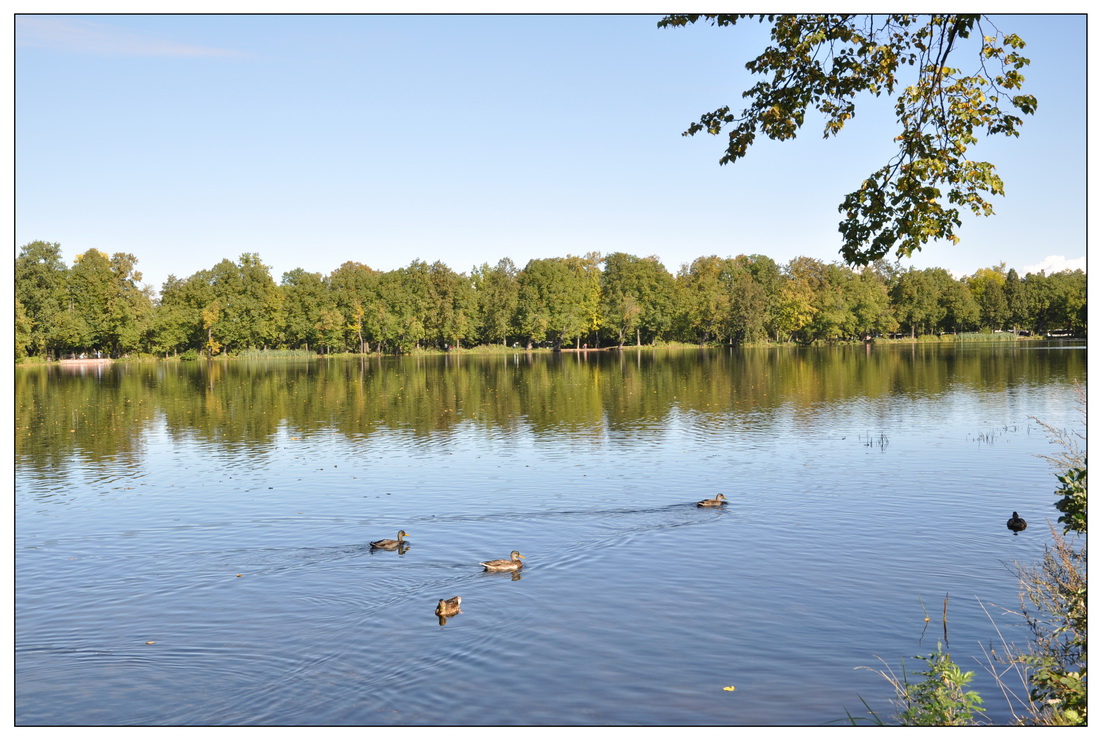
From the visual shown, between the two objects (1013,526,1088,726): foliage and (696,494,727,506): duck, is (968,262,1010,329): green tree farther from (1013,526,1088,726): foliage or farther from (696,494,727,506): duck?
(1013,526,1088,726): foliage

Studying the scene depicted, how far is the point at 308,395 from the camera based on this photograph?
194 feet

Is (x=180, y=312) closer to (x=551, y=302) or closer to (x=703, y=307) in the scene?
(x=551, y=302)

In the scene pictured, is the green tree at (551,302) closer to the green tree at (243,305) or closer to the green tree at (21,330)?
the green tree at (243,305)

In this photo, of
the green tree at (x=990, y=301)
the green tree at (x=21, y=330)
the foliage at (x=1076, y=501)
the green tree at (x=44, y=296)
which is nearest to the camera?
the foliage at (x=1076, y=501)

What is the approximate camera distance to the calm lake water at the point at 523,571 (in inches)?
457

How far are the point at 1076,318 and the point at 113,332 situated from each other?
14014 cm

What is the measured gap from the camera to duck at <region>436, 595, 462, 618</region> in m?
14.3

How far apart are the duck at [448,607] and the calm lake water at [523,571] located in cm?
18

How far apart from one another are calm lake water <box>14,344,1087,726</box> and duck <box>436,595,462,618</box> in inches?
7.2

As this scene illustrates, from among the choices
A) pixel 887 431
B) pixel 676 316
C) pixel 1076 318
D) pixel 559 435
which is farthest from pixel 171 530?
pixel 1076 318

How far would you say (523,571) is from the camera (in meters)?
17.0

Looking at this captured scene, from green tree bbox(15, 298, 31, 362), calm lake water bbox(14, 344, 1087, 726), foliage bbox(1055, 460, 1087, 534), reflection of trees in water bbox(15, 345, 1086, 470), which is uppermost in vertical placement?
green tree bbox(15, 298, 31, 362)

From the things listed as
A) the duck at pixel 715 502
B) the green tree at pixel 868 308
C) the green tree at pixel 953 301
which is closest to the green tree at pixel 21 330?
the duck at pixel 715 502

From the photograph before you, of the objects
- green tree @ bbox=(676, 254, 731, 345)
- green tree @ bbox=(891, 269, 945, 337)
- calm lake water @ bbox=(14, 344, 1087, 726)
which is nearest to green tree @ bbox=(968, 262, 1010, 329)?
green tree @ bbox=(891, 269, 945, 337)
